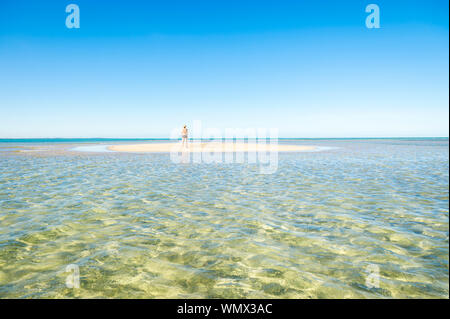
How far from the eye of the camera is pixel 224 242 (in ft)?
18.4

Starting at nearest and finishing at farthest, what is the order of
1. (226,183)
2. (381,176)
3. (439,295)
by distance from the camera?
(439,295), (226,183), (381,176)

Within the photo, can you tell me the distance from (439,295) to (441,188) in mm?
9440

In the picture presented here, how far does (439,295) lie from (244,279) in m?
2.93

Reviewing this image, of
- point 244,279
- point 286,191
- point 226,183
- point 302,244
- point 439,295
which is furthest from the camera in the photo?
point 226,183

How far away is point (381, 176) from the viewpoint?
14195mm

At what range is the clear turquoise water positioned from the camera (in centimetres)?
397

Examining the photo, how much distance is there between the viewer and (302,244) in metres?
5.49

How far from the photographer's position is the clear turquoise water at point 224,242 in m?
3.97

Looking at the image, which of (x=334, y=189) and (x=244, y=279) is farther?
(x=334, y=189)
